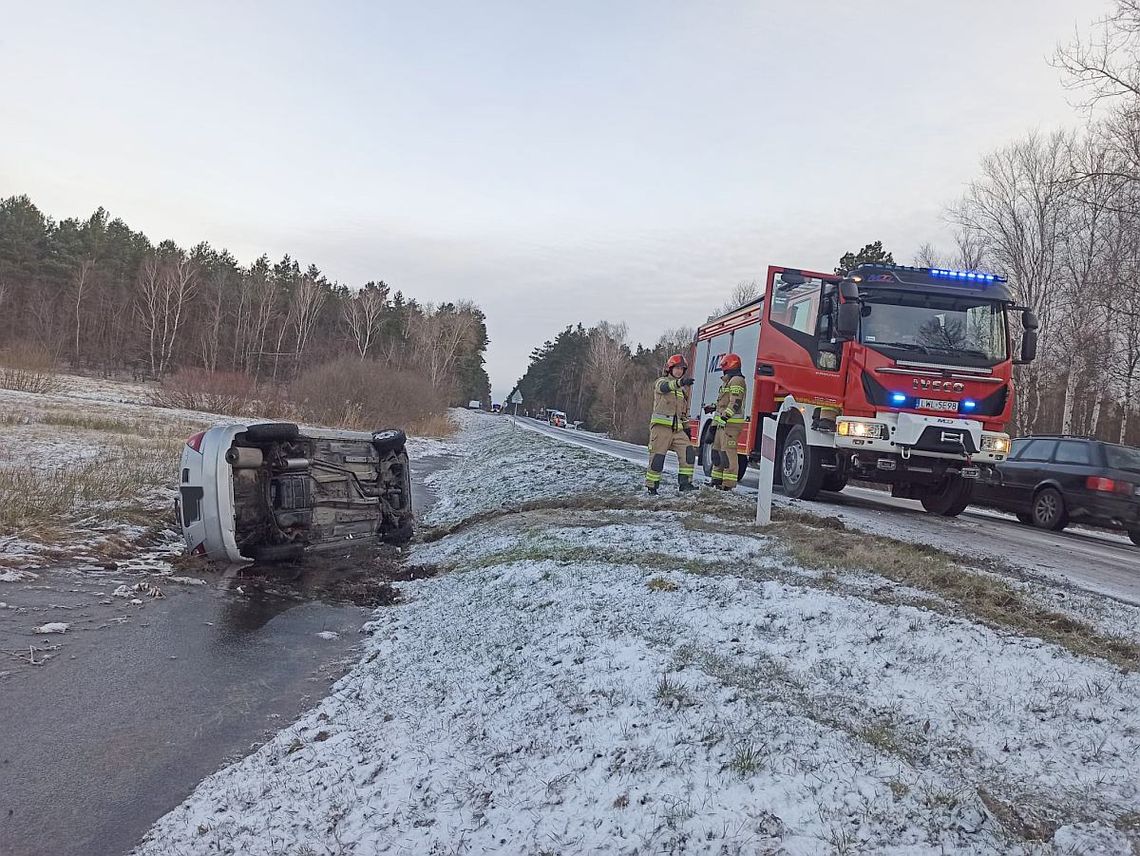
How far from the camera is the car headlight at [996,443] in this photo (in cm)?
903

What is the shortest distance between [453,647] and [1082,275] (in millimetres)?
28564

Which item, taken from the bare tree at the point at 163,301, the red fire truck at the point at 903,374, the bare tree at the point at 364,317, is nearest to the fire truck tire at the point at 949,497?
the red fire truck at the point at 903,374

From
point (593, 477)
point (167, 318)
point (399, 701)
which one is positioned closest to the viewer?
point (399, 701)

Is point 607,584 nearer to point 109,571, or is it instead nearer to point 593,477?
point 109,571

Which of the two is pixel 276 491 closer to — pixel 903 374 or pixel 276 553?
pixel 276 553

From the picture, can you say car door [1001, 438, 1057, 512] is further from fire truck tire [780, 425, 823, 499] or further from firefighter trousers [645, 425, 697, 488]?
firefighter trousers [645, 425, 697, 488]

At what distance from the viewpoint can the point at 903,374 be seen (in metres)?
8.95

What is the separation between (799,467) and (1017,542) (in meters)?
2.72

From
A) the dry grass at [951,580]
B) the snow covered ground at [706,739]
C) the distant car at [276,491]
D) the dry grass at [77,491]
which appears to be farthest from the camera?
the dry grass at [77,491]

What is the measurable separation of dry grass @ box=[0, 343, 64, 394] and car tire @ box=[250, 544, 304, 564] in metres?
27.8

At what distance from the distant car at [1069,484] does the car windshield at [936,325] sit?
71.2 inches

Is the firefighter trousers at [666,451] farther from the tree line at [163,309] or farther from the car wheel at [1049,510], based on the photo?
the tree line at [163,309]

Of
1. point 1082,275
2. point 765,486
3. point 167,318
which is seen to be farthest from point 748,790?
point 167,318

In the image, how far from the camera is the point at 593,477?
11703 millimetres
